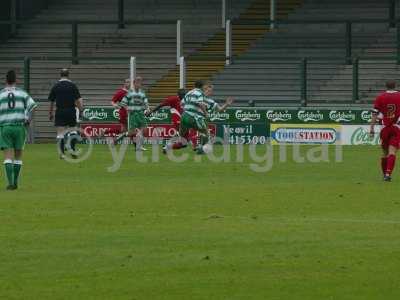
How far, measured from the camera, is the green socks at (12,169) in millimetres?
22547

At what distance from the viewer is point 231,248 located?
1473cm

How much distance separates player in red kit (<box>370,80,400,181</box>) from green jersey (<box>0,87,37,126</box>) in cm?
656

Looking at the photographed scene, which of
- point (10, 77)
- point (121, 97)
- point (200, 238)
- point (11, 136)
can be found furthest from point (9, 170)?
point (121, 97)

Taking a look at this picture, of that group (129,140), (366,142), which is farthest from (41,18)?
(366,142)

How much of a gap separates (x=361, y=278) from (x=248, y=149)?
26073 mm

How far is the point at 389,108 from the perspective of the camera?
25.5m

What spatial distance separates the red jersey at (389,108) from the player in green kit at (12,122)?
259 inches

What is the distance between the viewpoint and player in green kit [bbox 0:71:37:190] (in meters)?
22.6

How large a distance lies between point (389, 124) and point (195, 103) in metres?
10.2

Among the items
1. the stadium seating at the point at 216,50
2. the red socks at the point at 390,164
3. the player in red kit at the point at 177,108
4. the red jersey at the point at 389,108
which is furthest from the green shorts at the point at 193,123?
the stadium seating at the point at 216,50

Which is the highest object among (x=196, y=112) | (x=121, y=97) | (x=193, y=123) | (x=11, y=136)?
(x=121, y=97)

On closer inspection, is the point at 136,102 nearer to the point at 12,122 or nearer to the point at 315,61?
the point at 315,61

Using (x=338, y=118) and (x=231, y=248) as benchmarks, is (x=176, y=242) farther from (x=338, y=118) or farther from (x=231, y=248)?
(x=338, y=118)

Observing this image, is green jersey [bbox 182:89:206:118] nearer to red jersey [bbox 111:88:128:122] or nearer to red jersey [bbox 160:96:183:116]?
red jersey [bbox 160:96:183:116]
